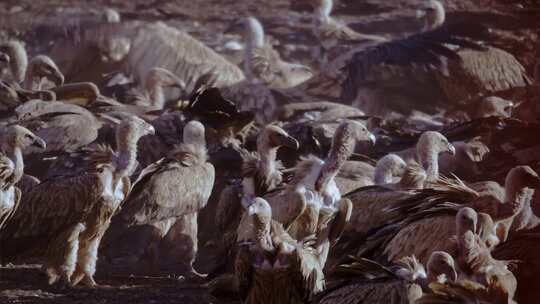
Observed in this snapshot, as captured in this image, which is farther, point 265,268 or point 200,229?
point 200,229

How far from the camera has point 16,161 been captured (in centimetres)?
873

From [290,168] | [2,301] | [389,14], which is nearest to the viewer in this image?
[2,301]

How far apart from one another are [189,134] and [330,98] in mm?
3596

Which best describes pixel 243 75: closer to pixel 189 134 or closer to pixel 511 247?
pixel 189 134

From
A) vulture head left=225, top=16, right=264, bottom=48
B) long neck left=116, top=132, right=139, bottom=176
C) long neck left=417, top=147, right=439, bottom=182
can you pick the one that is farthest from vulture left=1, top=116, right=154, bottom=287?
vulture head left=225, top=16, right=264, bottom=48

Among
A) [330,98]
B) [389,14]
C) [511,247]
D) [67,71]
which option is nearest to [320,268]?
[511,247]

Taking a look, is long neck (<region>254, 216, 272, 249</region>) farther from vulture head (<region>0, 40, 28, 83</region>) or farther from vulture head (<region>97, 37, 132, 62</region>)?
vulture head (<region>97, 37, 132, 62</region>)

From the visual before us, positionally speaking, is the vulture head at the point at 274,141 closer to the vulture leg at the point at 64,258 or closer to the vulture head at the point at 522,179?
the vulture leg at the point at 64,258

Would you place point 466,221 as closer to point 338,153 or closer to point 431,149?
point 338,153

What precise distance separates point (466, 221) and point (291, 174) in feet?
6.81

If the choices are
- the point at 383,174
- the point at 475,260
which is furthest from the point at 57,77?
the point at 475,260

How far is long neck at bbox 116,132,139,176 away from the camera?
881cm

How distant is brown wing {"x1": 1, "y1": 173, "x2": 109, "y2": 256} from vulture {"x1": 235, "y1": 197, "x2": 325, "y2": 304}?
159 centimetres

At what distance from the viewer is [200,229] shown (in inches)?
396
